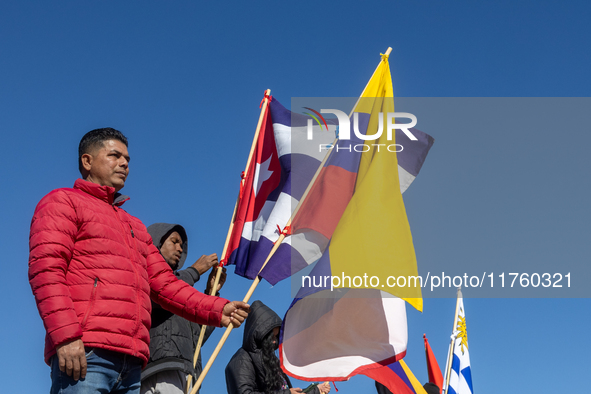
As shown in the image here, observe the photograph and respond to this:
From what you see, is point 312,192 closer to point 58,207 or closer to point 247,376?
point 247,376

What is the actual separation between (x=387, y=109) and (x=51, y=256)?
485cm

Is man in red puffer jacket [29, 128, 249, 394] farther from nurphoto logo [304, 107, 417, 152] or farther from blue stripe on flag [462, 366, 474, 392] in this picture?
blue stripe on flag [462, 366, 474, 392]

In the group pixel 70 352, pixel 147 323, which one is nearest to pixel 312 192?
pixel 147 323

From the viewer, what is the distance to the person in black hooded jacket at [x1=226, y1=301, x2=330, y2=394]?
19.4 feet

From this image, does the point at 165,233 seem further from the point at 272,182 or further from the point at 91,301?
the point at 91,301

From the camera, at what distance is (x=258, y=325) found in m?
6.32

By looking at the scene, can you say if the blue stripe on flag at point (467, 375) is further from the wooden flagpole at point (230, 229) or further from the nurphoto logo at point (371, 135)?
the wooden flagpole at point (230, 229)

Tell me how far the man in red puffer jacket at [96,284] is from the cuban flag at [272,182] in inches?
110

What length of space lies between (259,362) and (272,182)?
7.13ft

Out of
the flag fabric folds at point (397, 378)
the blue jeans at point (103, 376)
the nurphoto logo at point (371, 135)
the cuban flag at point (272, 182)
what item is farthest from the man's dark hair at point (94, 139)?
the flag fabric folds at point (397, 378)

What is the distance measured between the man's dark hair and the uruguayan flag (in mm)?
8598

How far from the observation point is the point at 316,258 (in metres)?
6.28

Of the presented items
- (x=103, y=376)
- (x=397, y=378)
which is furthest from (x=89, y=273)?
(x=397, y=378)

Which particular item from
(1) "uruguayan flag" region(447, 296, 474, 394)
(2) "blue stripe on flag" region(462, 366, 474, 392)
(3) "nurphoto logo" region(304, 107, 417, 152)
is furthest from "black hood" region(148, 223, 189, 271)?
(2) "blue stripe on flag" region(462, 366, 474, 392)
